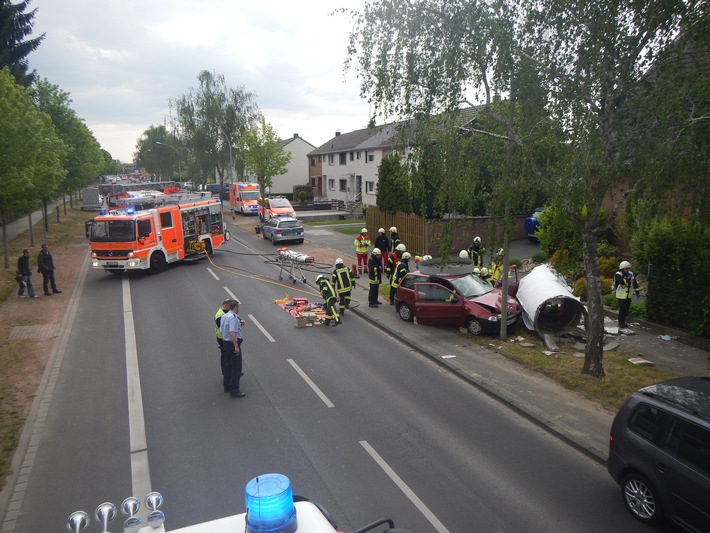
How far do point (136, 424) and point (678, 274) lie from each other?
12.4 meters

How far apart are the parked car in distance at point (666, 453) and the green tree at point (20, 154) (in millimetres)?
20397

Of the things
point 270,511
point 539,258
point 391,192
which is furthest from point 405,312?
point 391,192

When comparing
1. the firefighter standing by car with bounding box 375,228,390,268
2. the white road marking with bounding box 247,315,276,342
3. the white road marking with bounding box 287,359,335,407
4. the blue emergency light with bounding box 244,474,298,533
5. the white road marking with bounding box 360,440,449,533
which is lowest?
the white road marking with bounding box 360,440,449,533

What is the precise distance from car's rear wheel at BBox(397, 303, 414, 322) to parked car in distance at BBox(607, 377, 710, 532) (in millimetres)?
8023

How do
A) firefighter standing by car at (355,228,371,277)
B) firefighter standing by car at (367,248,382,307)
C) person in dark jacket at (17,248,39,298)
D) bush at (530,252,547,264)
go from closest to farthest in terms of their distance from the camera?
firefighter standing by car at (367,248,382,307), person in dark jacket at (17,248,39,298), firefighter standing by car at (355,228,371,277), bush at (530,252,547,264)

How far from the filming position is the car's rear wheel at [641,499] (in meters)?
5.87

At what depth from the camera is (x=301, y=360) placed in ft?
37.1

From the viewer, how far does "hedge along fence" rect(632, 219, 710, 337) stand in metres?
12.2

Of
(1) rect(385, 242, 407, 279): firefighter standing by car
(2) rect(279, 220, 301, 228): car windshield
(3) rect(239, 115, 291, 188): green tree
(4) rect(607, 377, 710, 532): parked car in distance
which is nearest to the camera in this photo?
(4) rect(607, 377, 710, 532): parked car in distance

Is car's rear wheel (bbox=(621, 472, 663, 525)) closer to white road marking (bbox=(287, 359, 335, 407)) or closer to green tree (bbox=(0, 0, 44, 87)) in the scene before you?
white road marking (bbox=(287, 359, 335, 407))

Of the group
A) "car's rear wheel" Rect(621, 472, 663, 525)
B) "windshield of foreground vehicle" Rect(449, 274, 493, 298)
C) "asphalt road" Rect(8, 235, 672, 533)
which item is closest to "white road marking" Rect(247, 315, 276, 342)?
"asphalt road" Rect(8, 235, 672, 533)

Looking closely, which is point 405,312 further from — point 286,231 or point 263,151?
point 263,151

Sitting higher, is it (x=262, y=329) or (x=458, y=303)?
(x=458, y=303)

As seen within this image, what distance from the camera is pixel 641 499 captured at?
605 cm
